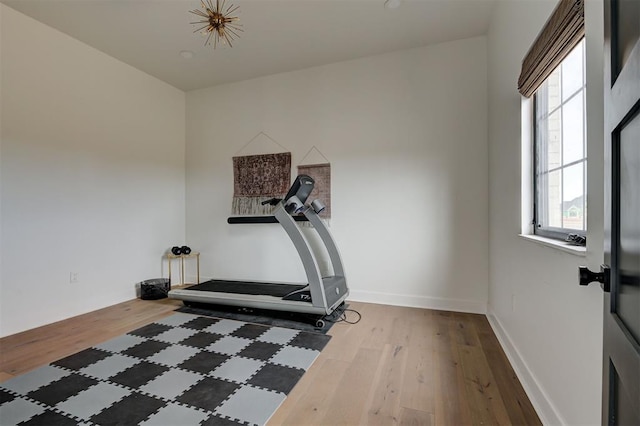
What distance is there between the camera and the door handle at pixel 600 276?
713 mm

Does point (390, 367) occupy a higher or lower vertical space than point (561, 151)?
lower

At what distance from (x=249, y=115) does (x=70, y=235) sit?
2640 mm

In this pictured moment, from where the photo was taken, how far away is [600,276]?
0.75m

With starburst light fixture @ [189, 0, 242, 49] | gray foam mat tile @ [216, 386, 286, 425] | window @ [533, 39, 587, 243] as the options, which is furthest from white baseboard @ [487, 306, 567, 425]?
starburst light fixture @ [189, 0, 242, 49]

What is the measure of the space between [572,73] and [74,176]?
4.41 m

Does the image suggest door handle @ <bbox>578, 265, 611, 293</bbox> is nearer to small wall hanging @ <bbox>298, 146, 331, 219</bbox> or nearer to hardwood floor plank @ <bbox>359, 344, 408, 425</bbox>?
hardwood floor plank @ <bbox>359, 344, 408, 425</bbox>

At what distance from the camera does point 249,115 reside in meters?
4.36

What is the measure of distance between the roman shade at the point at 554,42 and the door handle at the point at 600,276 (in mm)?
1132

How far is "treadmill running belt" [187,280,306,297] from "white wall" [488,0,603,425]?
2.13 meters

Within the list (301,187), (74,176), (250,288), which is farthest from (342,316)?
(74,176)

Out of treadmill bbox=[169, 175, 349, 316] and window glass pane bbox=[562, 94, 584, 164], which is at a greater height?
window glass pane bbox=[562, 94, 584, 164]

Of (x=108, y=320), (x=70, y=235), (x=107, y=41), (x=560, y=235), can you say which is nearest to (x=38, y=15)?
(x=107, y=41)

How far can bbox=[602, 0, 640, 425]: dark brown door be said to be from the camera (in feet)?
1.71

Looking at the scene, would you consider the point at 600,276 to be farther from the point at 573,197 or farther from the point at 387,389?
the point at 387,389
